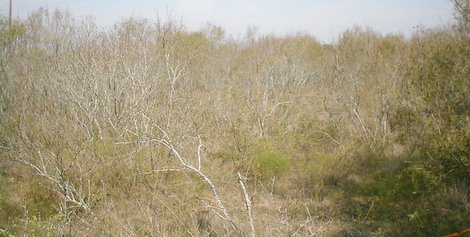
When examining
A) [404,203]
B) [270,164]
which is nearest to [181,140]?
[270,164]

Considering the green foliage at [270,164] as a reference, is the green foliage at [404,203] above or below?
below

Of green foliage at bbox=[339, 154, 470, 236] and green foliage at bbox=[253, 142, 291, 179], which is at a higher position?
green foliage at bbox=[253, 142, 291, 179]

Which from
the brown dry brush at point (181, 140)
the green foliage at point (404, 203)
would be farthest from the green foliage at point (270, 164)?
the green foliage at point (404, 203)

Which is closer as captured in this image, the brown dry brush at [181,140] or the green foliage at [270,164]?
the brown dry brush at [181,140]

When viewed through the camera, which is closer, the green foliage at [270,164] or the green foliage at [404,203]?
the green foliage at [404,203]

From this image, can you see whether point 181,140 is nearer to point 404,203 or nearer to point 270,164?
point 270,164

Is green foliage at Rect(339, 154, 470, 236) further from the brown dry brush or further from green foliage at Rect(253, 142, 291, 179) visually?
green foliage at Rect(253, 142, 291, 179)

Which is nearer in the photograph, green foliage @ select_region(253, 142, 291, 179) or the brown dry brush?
the brown dry brush

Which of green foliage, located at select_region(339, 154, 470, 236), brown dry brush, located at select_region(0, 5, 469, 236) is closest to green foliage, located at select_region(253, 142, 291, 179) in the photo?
brown dry brush, located at select_region(0, 5, 469, 236)

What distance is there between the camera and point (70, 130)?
24.6 feet

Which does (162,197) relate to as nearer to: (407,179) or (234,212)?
(234,212)

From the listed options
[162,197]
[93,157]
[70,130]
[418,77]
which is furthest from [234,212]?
[70,130]

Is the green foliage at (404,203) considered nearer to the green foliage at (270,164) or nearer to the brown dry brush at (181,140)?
the brown dry brush at (181,140)

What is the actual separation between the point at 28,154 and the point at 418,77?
6.82m
